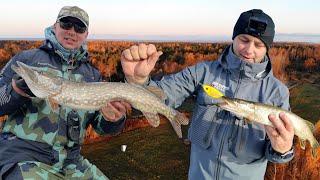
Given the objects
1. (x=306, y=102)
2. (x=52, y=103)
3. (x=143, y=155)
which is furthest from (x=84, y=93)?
(x=306, y=102)

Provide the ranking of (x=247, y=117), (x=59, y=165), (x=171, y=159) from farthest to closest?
(x=171, y=159) < (x=59, y=165) < (x=247, y=117)

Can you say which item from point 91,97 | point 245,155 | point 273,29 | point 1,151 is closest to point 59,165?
point 1,151

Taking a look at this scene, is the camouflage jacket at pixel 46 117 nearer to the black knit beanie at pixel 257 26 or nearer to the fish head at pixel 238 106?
the fish head at pixel 238 106

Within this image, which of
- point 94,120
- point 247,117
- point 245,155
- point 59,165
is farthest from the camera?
point 94,120

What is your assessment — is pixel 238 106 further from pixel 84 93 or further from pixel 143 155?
pixel 143 155

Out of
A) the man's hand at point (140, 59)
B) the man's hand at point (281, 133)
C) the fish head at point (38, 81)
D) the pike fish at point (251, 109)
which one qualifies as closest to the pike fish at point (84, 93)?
the fish head at point (38, 81)

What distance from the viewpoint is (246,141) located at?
4426 mm

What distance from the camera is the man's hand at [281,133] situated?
12.7 ft

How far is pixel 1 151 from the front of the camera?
15.4ft

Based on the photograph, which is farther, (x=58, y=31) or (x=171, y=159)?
(x=171, y=159)

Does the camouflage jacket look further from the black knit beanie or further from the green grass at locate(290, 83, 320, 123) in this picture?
the green grass at locate(290, 83, 320, 123)

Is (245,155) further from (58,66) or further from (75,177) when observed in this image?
(58,66)

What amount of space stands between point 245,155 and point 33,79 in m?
2.23

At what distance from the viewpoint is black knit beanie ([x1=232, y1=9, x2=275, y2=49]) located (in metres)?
4.30
